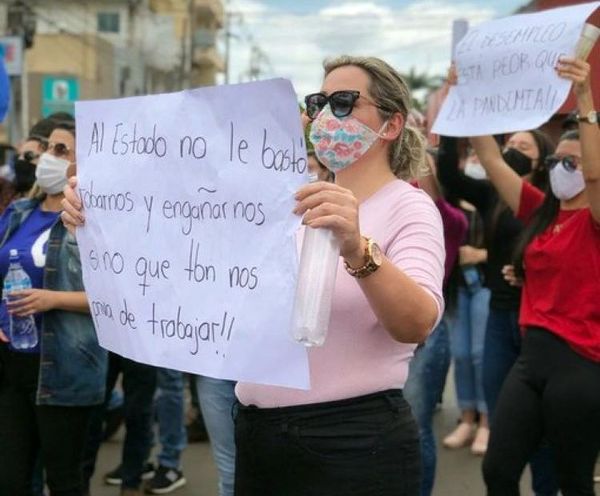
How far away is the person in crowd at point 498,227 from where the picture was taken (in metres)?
4.37

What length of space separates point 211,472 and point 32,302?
7.27 ft

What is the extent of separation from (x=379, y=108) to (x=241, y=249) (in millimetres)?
496

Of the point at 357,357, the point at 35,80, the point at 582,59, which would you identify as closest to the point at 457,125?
the point at 582,59

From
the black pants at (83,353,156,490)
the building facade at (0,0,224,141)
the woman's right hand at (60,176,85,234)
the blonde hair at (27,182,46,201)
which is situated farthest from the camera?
the building facade at (0,0,224,141)

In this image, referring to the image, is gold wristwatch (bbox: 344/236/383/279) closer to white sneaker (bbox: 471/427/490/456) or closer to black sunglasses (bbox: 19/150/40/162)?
black sunglasses (bbox: 19/150/40/162)

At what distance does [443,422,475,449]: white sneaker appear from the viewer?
5.95 metres

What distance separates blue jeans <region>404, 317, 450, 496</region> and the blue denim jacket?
127 cm

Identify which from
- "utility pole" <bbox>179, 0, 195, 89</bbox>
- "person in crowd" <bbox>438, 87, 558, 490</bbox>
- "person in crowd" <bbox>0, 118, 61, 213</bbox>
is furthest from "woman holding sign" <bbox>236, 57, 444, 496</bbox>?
"utility pole" <bbox>179, 0, 195, 89</bbox>

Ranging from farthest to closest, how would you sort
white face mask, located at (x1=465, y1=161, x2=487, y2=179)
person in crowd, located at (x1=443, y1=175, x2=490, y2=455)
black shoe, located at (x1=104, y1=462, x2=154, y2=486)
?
person in crowd, located at (x1=443, y1=175, x2=490, y2=455)
white face mask, located at (x1=465, y1=161, x2=487, y2=179)
black shoe, located at (x1=104, y1=462, x2=154, y2=486)

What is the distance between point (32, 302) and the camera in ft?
11.4

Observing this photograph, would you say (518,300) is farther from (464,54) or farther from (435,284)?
(435,284)

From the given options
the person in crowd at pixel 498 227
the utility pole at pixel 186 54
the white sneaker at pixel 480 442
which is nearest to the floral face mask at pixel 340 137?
the person in crowd at pixel 498 227

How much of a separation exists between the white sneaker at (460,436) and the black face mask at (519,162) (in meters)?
2.08

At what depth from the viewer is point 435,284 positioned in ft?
6.50
